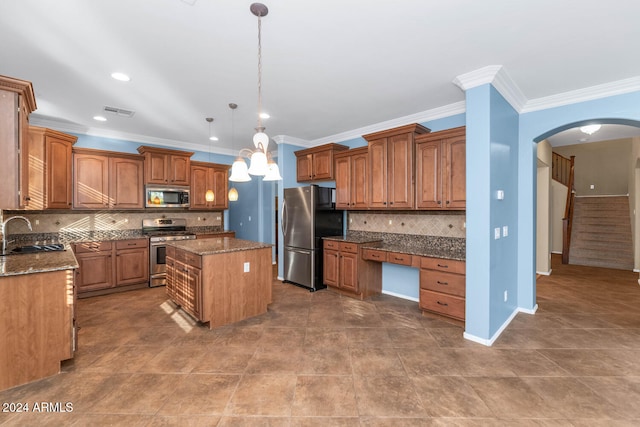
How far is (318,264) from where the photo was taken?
4832mm

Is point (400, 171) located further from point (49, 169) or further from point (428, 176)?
point (49, 169)

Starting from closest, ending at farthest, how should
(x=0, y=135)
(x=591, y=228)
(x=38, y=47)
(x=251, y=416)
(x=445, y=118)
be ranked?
1. (x=251, y=416)
2. (x=0, y=135)
3. (x=38, y=47)
4. (x=445, y=118)
5. (x=591, y=228)

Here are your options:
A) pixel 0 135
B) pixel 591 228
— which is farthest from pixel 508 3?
pixel 591 228

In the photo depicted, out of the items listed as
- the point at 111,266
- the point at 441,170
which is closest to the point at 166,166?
the point at 111,266

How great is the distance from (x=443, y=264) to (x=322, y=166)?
2.63m

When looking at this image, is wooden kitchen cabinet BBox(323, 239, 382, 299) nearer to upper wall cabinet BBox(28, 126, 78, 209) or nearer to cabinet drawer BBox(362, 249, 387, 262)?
cabinet drawer BBox(362, 249, 387, 262)

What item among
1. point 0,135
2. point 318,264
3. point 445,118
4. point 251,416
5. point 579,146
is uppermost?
point 579,146

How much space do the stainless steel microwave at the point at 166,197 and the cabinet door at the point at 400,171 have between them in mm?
3840

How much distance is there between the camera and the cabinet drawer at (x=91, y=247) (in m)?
4.35

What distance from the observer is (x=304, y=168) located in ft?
17.7

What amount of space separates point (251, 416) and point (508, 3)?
3.27m

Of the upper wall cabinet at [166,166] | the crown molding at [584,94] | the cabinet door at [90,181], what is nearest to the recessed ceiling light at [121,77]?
the upper wall cabinet at [166,166]

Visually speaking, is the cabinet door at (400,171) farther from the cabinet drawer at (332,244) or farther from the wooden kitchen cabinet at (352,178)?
the cabinet drawer at (332,244)

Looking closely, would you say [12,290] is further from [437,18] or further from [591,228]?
[591,228]
